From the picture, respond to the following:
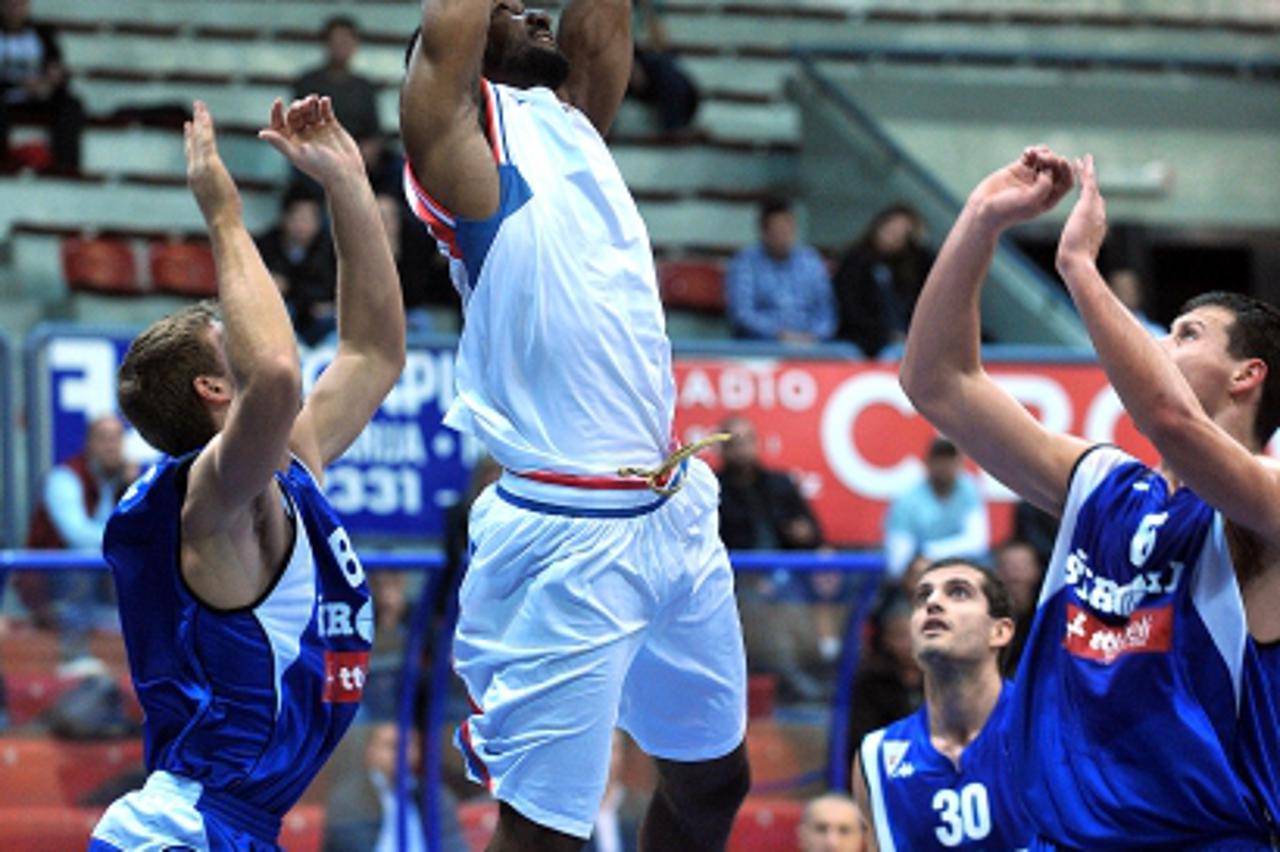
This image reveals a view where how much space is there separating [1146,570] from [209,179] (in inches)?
84.4

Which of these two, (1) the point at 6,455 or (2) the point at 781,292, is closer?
(1) the point at 6,455

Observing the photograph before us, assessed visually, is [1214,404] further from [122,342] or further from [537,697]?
[122,342]

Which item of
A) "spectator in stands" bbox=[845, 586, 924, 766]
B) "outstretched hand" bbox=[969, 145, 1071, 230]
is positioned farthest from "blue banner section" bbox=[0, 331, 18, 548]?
"outstretched hand" bbox=[969, 145, 1071, 230]

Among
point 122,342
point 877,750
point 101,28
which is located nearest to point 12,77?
point 101,28

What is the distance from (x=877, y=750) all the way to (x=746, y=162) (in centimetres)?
924

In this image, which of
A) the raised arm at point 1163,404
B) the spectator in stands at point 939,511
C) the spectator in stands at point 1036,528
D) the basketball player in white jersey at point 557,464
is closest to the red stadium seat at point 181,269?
the spectator in stands at point 939,511

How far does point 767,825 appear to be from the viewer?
324 inches

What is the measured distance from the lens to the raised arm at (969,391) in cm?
488

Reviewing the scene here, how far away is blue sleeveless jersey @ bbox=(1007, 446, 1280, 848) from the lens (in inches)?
180

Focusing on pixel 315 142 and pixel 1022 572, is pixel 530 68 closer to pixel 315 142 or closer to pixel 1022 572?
pixel 315 142

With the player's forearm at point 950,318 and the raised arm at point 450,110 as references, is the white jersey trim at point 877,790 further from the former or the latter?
the raised arm at point 450,110

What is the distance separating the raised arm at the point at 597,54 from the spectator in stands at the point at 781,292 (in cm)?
715

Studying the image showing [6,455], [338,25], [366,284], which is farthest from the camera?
[338,25]

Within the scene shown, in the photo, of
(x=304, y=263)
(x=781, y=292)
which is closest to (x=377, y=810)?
(x=304, y=263)
